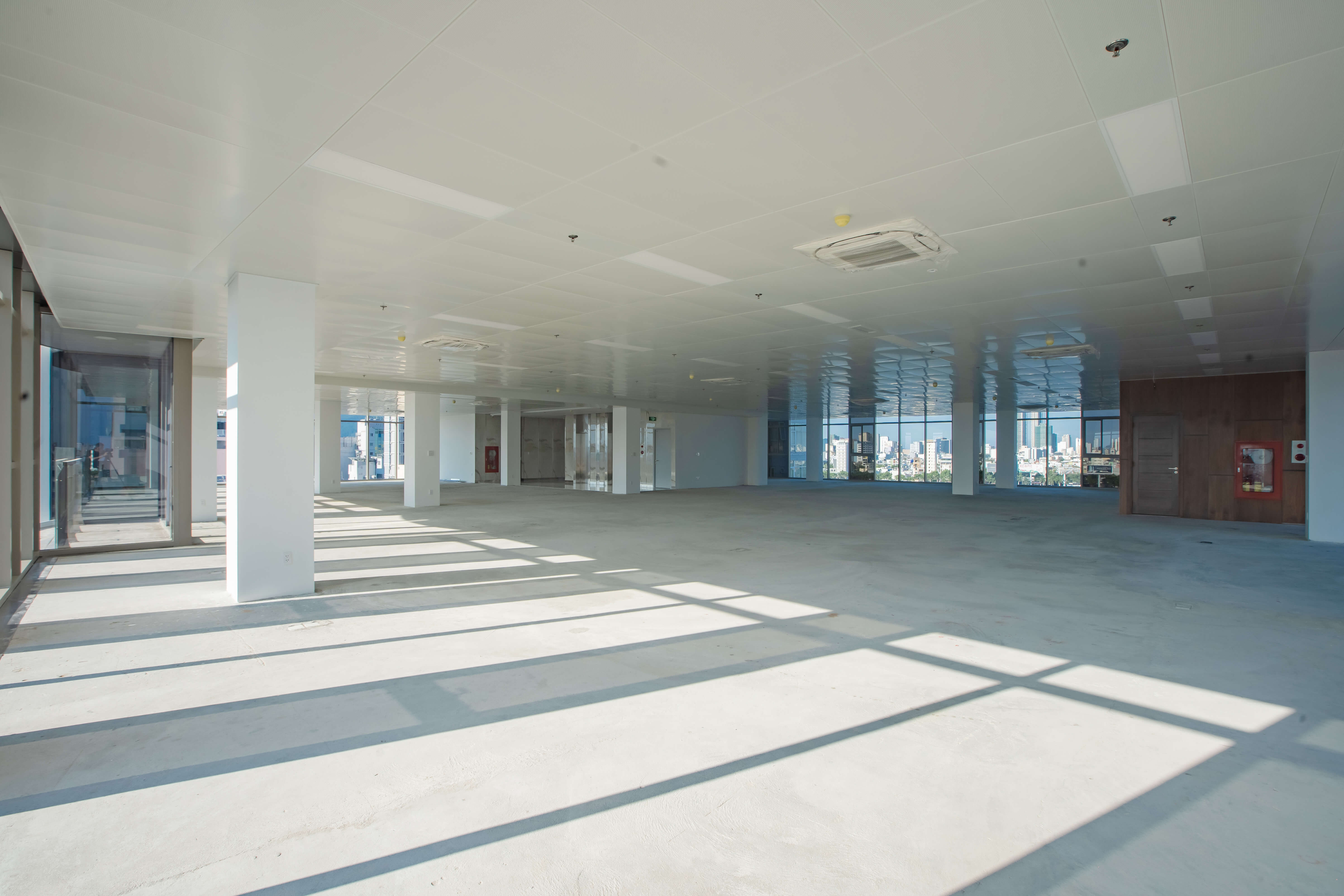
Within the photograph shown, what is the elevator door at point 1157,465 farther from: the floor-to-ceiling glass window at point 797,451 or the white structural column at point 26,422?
the white structural column at point 26,422

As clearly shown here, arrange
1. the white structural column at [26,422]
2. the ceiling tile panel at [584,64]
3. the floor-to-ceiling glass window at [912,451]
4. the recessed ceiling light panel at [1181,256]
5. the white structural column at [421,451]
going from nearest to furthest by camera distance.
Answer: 1. the ceiling tile panel at [584,64]
2. the recessed ceiling light panel at [1181,256]
3. the white structural column at [26,422]
4. the white structural column at [421,451]
5. the floor-to-ceiling glass window at [912,451]

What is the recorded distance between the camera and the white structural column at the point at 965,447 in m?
22.6

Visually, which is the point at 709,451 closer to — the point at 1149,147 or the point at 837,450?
the point at 837,450

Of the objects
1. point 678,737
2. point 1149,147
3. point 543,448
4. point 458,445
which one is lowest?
point 678,737

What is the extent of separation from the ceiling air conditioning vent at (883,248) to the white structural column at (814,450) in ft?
87.4

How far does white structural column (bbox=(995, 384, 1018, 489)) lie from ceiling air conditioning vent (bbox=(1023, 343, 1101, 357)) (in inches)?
548

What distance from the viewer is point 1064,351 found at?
1209 centimetres

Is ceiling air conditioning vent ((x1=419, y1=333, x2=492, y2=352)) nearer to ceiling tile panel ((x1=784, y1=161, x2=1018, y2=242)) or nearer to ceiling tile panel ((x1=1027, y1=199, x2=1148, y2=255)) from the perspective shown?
ceiling tile panel ((x1=784, y1=161, x2=1018, y2=242))

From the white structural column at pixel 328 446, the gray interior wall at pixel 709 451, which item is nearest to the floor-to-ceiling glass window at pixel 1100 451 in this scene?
the gray interior wall at pixel 709 451

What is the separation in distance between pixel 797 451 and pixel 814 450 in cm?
444

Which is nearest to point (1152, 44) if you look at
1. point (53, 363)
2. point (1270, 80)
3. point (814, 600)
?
point (1270, 80)

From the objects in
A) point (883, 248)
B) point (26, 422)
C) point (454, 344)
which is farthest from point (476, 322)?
point (883, 248)

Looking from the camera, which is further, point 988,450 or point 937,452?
point 937,452

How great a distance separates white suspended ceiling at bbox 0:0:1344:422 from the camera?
3064 mm
